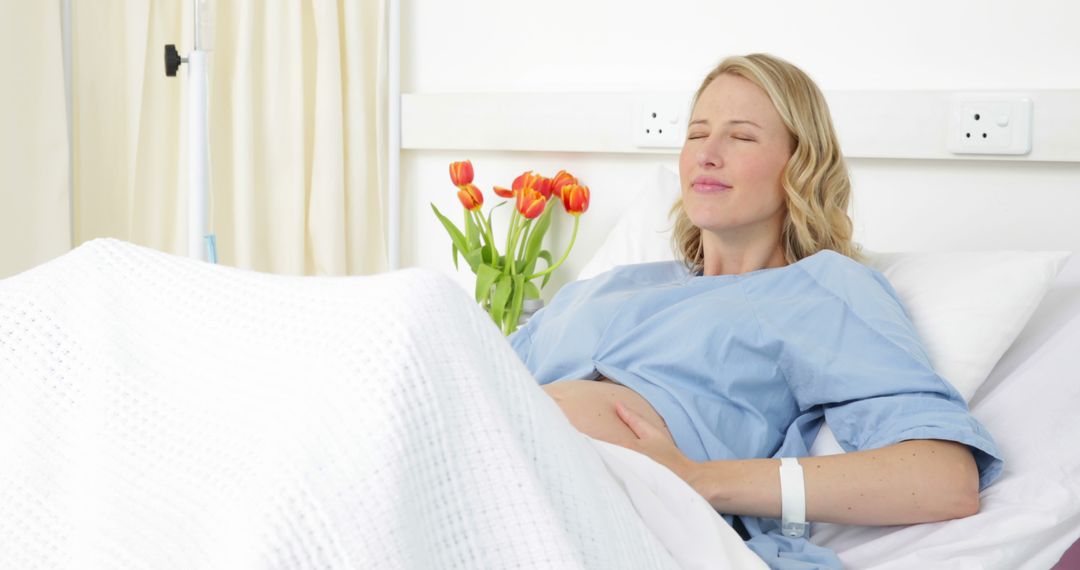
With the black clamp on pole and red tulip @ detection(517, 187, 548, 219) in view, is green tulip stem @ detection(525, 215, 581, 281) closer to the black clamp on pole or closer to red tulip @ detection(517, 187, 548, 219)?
red tulip @ detection(517, 187, 548, 219)

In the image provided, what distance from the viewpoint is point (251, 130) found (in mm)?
2385

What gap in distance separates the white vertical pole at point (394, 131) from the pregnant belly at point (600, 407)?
46.4 inches

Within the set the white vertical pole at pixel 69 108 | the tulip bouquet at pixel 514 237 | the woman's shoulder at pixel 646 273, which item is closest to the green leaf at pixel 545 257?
the tulip bouquet at pixel 514 237

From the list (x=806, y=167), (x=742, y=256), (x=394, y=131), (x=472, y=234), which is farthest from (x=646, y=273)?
(x=394, y=131)

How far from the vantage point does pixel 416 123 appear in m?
2.49

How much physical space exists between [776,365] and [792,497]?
8.4 inches

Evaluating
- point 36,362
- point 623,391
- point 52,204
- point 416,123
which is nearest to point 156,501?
point 36,362

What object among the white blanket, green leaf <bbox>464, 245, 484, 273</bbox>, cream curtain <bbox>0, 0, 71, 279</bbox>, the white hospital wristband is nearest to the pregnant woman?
the white hospital wristband

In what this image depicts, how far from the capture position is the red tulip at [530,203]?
2174 millimetres

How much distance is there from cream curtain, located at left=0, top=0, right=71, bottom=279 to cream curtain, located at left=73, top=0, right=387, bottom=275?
0.49 feet

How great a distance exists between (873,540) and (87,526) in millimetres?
854

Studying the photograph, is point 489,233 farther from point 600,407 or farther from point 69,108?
point 600,407

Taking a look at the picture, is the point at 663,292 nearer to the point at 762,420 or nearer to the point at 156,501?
the point at 762,420

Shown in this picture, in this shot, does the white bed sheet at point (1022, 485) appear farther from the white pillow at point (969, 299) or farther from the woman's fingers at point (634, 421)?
the woman's fingers at point (634, 421)
